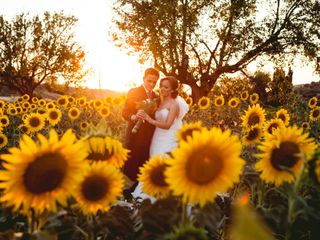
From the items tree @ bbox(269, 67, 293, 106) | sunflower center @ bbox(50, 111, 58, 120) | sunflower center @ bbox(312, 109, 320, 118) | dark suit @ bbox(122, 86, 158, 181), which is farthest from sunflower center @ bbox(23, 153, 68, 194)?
tree @ bbox(269, 67, 293, 106)

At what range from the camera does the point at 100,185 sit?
185cm

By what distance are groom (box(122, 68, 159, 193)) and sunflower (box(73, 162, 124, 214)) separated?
5.67 metres

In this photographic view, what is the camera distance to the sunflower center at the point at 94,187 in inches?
71.6

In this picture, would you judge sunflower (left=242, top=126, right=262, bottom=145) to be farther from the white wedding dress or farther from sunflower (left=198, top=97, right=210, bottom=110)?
sunflower (left=198, top=97, right=210, bottom=110)

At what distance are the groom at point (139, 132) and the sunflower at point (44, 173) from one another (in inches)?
232

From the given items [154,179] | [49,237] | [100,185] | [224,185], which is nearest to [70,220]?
[100,185]

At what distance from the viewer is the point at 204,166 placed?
1695 millimetres

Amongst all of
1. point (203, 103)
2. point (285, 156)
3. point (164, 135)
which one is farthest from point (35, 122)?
point (285, 156)

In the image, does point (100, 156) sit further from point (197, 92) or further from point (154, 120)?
point (197, 92)

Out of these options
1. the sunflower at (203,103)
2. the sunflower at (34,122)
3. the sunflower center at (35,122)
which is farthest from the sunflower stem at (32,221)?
the sunflower at (203,103)

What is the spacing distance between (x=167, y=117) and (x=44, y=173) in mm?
5589

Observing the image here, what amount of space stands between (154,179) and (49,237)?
27.2 inches

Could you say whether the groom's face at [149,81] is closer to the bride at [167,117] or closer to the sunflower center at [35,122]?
the bride at [167,117]

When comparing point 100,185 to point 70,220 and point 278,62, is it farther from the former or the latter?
point 278,62
